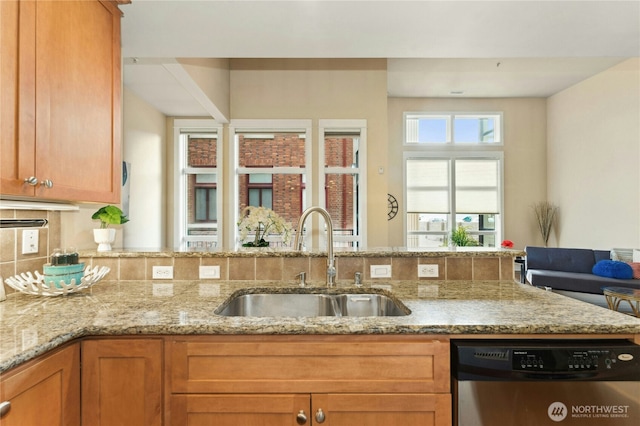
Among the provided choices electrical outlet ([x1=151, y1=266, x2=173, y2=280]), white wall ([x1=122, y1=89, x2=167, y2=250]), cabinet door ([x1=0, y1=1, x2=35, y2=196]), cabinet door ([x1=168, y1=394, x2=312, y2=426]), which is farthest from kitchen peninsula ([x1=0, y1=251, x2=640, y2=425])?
white wall ([x1=122, y1=89, x2=167, y2=250])

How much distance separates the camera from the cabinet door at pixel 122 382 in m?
1.08

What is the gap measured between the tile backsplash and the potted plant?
0.58ft

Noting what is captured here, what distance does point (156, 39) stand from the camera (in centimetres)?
193

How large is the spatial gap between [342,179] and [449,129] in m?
3.19

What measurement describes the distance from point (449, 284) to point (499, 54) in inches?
60.6

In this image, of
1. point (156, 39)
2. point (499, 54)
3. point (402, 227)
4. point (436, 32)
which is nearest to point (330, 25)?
point (436, 32)

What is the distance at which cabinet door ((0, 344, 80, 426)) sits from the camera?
836mm

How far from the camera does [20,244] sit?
1502mm

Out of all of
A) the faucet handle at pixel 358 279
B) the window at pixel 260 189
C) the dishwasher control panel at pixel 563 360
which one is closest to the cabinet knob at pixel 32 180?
the faucet handle at pixel 358 279

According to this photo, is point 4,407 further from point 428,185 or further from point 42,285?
point 428,185

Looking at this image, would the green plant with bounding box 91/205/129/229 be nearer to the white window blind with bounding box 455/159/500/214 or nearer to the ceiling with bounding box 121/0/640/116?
the ceiling with bounding box 121/0/640/116

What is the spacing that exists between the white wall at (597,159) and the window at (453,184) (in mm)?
981

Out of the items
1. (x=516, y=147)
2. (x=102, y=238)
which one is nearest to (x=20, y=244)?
(x=102, y=238)

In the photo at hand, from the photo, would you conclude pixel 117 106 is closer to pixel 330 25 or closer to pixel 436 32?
pixel 330 25
